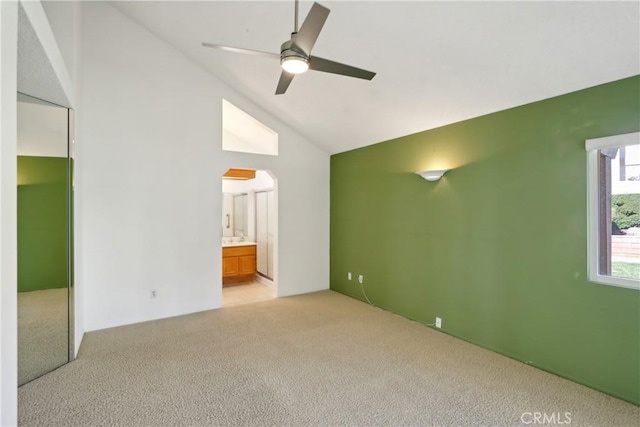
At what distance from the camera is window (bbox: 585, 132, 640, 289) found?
2.50 m

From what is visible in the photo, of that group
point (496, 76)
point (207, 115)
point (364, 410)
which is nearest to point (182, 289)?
point (207, 115)

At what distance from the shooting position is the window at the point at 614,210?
2504 millimetres

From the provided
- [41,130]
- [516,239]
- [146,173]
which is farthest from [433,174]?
[41,130]

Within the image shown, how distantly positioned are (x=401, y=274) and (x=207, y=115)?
379cm

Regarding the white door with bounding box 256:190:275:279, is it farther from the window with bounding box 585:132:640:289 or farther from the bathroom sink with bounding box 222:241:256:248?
the window with bounding box 585:132:640:289

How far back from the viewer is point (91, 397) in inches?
98.7

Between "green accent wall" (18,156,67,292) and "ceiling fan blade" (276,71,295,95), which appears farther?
"green accent wall" (18,156,67,292)

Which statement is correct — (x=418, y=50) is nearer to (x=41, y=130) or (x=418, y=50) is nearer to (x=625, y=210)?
(x=625, y=210)

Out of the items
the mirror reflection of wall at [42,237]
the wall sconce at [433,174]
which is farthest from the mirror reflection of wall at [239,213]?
the wall sconce at [433,174]

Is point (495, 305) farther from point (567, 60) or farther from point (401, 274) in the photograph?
point (567, 60)

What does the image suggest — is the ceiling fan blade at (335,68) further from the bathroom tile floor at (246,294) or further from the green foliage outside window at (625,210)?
the bathroom tile floor at (246,294)

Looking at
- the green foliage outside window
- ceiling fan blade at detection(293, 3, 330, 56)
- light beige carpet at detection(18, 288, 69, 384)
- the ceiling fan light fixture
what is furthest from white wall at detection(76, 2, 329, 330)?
the green foliage outside window

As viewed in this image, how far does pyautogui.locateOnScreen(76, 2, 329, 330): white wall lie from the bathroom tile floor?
0.46 metres

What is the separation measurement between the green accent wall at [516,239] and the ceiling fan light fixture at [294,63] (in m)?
2.37
